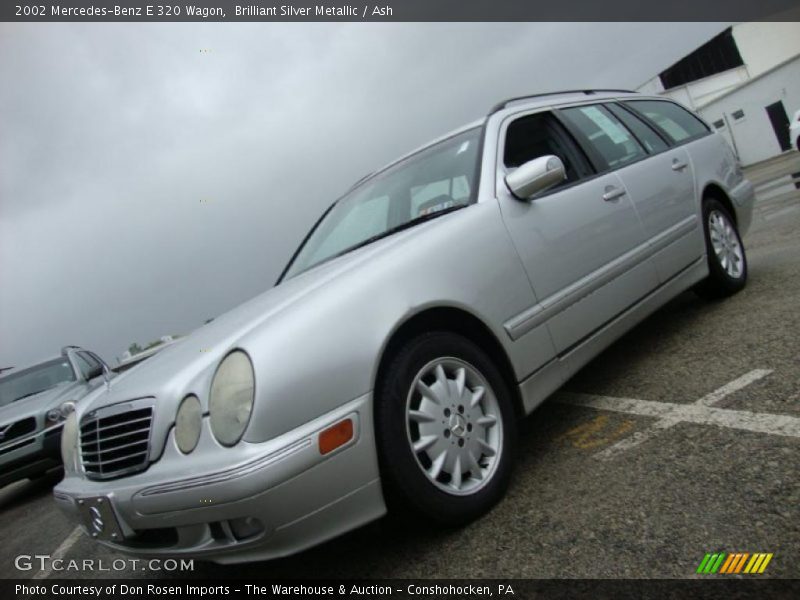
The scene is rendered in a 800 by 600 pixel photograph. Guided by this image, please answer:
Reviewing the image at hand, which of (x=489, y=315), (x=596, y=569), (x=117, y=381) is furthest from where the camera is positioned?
(x=117, y=381)

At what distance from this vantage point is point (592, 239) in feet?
9.62

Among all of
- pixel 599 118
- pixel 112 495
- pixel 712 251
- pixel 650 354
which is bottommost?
pixel 650 354

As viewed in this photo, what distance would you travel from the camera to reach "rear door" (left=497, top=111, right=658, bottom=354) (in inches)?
103

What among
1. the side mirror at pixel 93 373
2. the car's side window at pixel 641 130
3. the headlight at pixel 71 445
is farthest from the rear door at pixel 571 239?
the side mirror at pixel 93 373

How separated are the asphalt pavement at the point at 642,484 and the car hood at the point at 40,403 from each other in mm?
2644

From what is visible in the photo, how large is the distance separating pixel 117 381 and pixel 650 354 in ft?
9.44

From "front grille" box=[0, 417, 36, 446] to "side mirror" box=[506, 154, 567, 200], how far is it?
5.33 metres

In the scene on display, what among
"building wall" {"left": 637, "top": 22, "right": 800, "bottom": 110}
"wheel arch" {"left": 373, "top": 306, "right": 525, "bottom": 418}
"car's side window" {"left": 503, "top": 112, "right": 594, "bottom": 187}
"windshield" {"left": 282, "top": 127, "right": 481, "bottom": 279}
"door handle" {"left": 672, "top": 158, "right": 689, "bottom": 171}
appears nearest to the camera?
"wheel arch" {"left": 373, "top": 306, "right": 525, "bottom": 418}

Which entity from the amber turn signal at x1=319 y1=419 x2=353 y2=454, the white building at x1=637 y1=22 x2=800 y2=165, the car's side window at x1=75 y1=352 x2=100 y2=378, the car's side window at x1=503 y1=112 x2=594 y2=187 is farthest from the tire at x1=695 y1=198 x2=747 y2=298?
the white building at x1=637 y1=22 x2=800 y2=165

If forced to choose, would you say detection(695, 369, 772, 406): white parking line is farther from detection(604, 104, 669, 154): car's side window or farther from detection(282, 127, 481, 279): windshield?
detection(604, 104, 669, 154): car's side window

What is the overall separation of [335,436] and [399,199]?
5.53 feet

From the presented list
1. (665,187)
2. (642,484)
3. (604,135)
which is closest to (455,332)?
(642,484)

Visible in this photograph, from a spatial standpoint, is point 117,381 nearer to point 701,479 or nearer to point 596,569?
point 596,569

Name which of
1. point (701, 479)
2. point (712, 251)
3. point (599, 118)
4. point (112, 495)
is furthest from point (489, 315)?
point (712, 251)
